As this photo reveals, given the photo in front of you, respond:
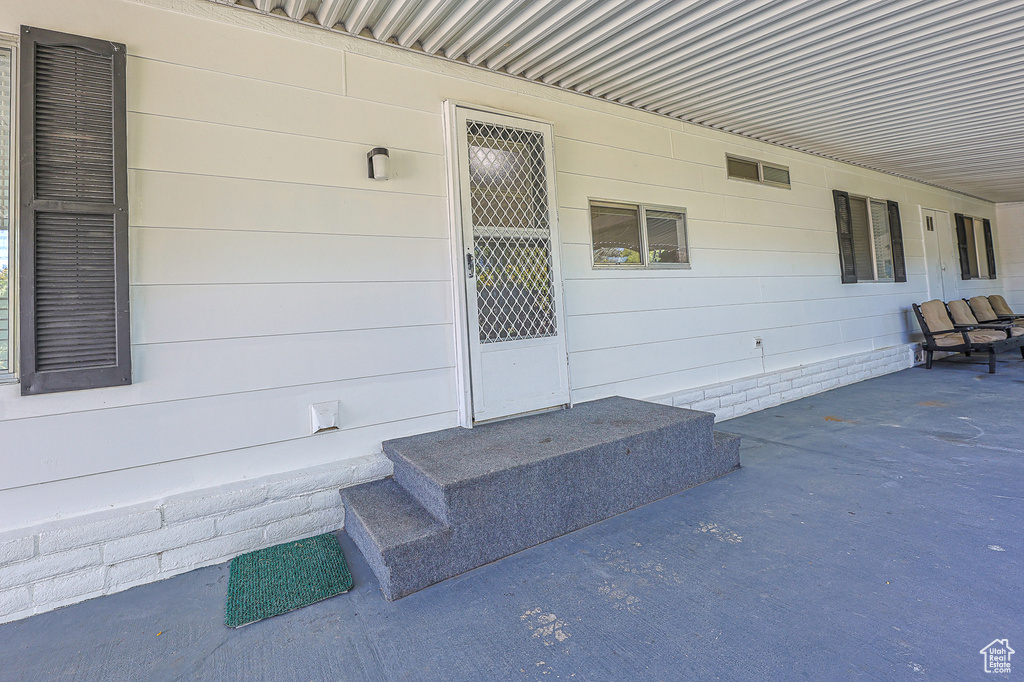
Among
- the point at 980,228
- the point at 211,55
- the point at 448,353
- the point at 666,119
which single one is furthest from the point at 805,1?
the point at 980,228

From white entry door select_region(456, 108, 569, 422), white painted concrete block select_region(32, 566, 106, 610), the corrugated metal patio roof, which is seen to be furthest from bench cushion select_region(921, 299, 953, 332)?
white painted concrete block select_region(32, 566, 106, 610)

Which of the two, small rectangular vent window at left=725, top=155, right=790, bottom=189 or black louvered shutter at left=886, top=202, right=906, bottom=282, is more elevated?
small rectangular vent window at left=725, top=155, right=790, bottom=189

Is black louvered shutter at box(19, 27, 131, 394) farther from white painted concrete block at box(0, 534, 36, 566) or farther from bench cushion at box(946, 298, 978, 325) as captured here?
bench cushion at box(946, 298, 978, 325)

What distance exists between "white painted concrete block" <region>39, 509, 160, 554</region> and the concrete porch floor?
274mm

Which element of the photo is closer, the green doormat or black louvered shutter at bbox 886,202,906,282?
the green doormat

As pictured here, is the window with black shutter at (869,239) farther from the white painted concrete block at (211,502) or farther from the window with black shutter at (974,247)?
the white painted concrete block at (211,502)

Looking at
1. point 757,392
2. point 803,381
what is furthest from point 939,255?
point 757,392

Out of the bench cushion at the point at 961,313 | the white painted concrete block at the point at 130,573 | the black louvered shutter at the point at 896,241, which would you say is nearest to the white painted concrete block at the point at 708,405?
the white painted concrete block at the point at 130,573

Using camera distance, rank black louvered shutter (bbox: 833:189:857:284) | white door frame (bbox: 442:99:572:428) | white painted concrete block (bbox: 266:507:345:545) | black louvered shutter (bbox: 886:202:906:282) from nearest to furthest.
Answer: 1. white painted concrete block (bbox: 266:507:345:545)
2. white door frame (bbox: 442:99:572:428)
3. black louvered shutter (bbox: 833:189:857:284)
4. black louvered shutter (bbox: 886:202:906:282)

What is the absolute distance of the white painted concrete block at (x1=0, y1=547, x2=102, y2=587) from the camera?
194 centimetres

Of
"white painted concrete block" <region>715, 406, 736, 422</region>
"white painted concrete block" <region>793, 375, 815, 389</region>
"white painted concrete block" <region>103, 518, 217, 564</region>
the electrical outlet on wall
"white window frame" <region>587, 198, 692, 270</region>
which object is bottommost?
"white painted concrete block" <region>103, 518, 217, 564</region>

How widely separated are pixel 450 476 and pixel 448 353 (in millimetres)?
1074

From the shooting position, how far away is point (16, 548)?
6.38 feet

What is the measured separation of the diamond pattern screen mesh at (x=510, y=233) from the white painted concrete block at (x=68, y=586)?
7.39 ft
